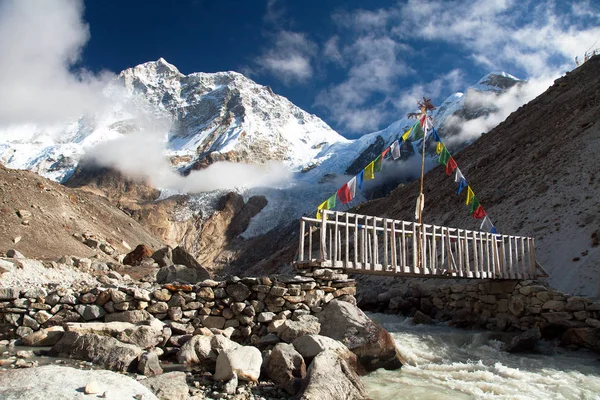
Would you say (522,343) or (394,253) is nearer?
(394,253)

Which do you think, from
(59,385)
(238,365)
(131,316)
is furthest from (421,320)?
(59,385)

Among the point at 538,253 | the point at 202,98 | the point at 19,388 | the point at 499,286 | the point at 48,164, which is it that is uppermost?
the point at 202,98

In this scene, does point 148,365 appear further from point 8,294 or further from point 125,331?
point 8,294

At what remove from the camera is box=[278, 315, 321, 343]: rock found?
824 centimetres

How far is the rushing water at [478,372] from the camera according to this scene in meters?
7.67

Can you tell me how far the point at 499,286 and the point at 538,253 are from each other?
383cm

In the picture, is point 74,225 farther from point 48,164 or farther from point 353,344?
point 48,164

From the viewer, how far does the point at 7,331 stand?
8227 mm

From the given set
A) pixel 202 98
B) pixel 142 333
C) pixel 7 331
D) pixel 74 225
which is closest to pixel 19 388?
pixel 142 333

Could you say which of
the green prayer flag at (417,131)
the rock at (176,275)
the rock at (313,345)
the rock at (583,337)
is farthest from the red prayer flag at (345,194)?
the rock at (583,337)

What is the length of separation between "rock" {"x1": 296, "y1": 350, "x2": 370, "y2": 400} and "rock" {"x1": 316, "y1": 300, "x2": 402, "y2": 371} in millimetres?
1437

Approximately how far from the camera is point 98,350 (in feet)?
22.6

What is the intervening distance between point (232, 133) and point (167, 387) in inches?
4356

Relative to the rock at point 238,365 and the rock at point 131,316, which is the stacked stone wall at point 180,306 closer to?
the rock at point 131,316
